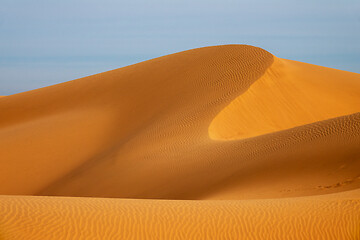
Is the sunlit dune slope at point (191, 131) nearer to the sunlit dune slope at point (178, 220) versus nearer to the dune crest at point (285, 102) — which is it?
the dune crest at point (285, 102)

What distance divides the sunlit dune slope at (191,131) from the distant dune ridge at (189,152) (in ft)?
0.18

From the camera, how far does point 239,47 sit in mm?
23281

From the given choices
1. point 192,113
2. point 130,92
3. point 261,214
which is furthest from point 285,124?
point 261,214

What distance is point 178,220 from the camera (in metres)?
5.86

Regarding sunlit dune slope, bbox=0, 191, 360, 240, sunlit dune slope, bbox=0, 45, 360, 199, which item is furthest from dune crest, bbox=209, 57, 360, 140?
sunlit dune slope, bbox=0, 191, 360, 240

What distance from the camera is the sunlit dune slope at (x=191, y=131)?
10.3 meters

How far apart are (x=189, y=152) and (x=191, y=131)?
8.24ft

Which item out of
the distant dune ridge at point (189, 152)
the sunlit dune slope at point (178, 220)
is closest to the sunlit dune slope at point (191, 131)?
the distant dune ridge at point (189, 152)

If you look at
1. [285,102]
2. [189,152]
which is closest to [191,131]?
[189,152]

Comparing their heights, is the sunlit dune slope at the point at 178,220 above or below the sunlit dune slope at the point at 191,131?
below

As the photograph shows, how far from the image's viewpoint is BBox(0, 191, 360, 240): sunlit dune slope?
550cm

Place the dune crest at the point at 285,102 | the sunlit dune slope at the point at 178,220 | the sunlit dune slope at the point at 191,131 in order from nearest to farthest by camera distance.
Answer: the sunlit dune slope at the point at 178,220, the sunlit dune slope at the point at 191,131, the dune crest at the point at 285,102

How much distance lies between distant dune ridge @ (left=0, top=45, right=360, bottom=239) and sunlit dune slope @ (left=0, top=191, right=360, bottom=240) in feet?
0.05

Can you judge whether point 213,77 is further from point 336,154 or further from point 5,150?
point 336,154
